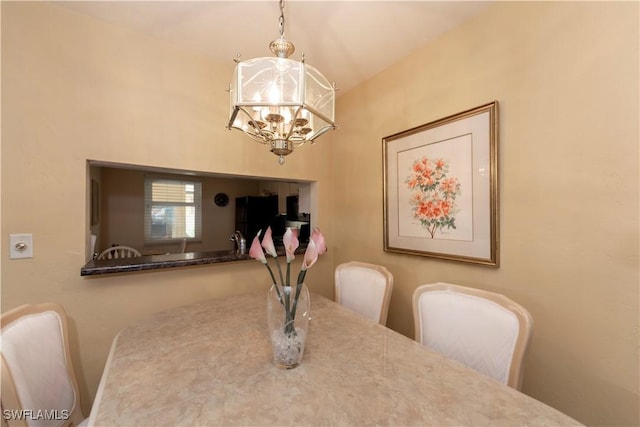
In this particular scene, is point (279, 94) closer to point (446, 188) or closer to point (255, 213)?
point (446, 188)

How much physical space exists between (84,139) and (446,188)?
7.03ft

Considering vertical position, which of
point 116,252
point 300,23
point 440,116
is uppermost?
point 300,23

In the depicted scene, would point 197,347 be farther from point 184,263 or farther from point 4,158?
point 4,158

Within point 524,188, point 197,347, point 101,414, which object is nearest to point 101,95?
point 197,347

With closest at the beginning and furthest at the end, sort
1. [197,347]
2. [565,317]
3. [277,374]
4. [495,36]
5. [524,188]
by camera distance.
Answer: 1. [277,374]
2. [197,347]
3. [565,317]
4. [524,188]
5. [495,36]

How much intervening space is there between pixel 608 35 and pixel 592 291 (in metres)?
1.05

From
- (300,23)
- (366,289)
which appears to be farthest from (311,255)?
(300,23)

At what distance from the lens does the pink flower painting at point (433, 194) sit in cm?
160

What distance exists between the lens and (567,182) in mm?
1174

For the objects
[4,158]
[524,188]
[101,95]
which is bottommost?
[524,188]

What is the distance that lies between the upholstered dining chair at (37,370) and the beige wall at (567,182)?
189 cm

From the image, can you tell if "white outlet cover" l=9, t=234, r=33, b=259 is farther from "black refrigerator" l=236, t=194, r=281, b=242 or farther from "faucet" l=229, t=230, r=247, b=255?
"black refrigerator" l=236, t=194, r=281, b=242

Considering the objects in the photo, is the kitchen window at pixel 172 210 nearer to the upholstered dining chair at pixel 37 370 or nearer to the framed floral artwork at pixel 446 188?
the upholstered dining chair at pixel 37 370

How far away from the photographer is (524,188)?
51.6 inches
